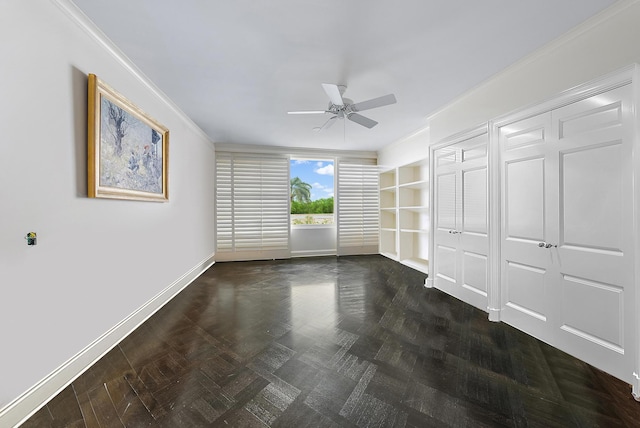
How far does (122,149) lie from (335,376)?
2.69 metres

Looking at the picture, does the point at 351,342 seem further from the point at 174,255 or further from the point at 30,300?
the point at 174,255

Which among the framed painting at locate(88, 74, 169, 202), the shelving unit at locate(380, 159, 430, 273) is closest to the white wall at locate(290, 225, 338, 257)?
the shelving unit at locate(380, 159, 430, 273)

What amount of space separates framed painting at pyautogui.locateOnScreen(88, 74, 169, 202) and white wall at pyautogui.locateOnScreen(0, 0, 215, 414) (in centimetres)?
7

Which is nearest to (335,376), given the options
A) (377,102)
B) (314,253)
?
(377,102)

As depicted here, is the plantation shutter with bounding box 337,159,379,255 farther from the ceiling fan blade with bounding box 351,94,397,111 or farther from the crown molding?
the crown molding

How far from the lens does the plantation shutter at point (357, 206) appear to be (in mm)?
6406

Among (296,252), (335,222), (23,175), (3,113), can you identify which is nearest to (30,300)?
(23,175)

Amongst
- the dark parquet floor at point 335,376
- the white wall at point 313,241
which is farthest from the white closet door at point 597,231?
the white wall at point 313,241

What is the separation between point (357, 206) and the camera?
6.49 meters

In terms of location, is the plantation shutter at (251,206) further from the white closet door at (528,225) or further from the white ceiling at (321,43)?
the white closet door at (528,225)

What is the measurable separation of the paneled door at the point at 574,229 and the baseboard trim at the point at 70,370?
12.6ft

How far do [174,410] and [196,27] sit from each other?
272 centimetres

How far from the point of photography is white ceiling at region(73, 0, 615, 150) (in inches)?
72.1

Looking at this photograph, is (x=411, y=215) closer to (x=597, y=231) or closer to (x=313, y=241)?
(x=313, y=241)
